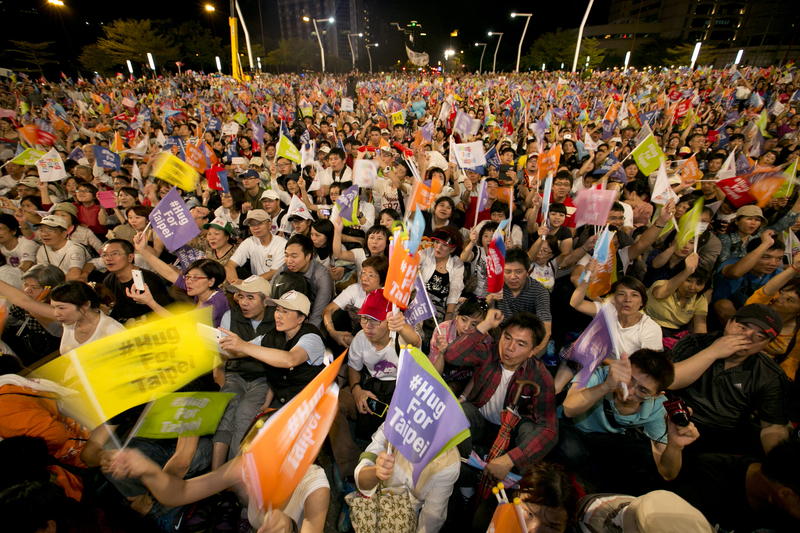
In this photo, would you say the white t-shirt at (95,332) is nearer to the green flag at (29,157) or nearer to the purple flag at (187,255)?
the purple flag at (187,255)

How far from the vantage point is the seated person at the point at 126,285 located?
3891mm

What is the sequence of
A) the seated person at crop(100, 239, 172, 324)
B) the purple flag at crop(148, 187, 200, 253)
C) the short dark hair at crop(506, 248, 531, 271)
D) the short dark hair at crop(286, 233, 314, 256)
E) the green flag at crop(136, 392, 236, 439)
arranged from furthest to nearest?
1. the purple flag at crop(148, 187, 200, 253)
2. the short dark hair at crop(286, 233, 314, 256)
3. the seated person at crop(100, 239, 172, 324)
4. the short dark hair at crop(506, 248, 531, 271)
5. the green flag at crop(136, 392, 236, 439)

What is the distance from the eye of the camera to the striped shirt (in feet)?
8.75

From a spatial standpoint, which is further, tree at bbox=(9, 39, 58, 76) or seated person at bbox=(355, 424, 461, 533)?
tree at bbox=(9, 39, 58, 76)

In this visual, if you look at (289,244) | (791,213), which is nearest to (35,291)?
(289,244)

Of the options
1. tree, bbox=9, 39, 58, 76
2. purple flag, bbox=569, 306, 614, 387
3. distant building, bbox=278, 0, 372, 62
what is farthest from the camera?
distant building, bbox=278, 0, 372, 62

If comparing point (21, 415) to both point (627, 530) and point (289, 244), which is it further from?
point (627, 530)

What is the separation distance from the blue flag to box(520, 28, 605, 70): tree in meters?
52.3

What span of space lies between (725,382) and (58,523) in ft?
14.7

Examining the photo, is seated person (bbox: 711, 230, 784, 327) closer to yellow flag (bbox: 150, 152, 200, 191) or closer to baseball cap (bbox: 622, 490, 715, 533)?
baseball cap (bbox: 622, 490, 715, 533)

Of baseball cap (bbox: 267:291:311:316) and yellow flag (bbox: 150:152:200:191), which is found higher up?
yellow flag (bbox: 150:152:200:191)

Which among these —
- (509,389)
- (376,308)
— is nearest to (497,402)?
(509,389)

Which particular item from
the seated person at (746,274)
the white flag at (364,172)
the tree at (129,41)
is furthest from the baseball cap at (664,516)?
the tree at (129,41)

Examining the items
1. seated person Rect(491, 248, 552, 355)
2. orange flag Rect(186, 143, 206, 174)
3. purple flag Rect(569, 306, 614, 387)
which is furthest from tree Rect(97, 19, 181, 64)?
purple flag Rect(569, 306, 614, 387)
